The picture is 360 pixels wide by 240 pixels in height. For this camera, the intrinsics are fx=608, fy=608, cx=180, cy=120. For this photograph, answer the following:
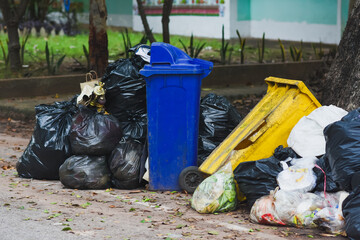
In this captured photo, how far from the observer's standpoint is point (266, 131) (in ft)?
16.3

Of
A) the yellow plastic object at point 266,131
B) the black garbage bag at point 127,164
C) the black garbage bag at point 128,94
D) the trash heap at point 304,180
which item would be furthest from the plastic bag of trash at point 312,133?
the black garbage bag at point 128,94

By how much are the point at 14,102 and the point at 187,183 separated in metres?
5.09

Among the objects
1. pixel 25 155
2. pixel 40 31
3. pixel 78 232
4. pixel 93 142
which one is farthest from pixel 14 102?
pixel 40 31

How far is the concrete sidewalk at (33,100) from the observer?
29.2 feet

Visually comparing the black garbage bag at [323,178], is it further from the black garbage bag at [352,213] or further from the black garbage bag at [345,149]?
the black garbage bag at [352,213]

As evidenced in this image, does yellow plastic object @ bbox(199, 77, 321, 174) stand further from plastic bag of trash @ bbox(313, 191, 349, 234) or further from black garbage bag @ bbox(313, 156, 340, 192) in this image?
plastic bag of trash @ bbox(313, 191, 349, 234)

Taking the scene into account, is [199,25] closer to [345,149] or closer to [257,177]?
[257,177]

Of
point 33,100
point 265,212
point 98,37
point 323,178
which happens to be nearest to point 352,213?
point 323,178

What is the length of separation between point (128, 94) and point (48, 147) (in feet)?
2.87

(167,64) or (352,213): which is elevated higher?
(167,64)

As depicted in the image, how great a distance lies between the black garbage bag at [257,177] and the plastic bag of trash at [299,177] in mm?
78

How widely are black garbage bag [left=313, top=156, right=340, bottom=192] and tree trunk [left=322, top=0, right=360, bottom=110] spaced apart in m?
1.79

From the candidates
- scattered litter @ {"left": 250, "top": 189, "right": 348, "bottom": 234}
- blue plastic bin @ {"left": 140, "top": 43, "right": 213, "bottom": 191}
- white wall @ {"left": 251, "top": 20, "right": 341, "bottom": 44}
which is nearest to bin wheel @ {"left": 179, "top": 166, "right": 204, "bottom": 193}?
blue plastic bin @ {"left": 140, "top": 43, "right": 213, "bottom": 191}

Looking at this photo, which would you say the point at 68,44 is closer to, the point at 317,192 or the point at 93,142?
the point at 93,142
